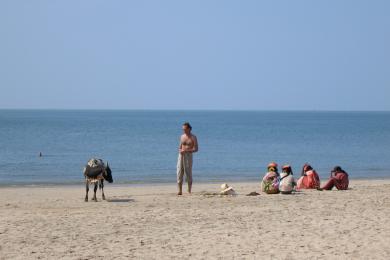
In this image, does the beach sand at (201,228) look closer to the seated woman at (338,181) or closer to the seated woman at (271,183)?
the seated woman at (271,183)

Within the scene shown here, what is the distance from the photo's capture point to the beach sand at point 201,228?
8.73m

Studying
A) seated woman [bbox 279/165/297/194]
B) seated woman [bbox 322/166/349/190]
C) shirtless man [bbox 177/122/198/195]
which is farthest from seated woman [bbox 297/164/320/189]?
shirtless man [bbox 177/122/198/195]

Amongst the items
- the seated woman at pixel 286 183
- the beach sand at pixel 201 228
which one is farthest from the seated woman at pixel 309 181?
the beach sand at pixel 201 228

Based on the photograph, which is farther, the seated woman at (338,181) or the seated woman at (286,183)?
the seated woman at (338,181)

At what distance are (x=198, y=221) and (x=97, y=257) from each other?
119 inches

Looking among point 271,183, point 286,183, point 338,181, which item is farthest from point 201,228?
point 338,181

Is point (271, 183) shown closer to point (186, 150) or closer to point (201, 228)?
point (186, 150)

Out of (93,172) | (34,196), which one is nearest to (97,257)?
(93,172)

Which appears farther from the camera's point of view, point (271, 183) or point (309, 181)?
A: point (309, 181)

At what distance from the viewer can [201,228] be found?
10422 mm

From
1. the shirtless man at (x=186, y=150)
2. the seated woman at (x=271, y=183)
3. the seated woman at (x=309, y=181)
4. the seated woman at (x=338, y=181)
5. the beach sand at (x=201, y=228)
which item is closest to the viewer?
the beach sand at (x=201, y=228)

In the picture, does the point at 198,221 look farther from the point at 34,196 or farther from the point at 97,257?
the point at 34,196

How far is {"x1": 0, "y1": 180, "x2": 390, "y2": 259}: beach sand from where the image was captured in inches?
344

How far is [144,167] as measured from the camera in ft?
103
